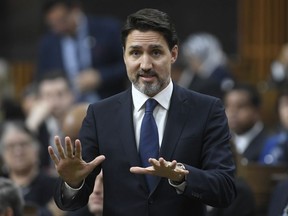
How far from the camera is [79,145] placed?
461cm

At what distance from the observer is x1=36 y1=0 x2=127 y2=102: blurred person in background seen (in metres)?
9.76

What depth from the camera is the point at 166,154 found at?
189 inches

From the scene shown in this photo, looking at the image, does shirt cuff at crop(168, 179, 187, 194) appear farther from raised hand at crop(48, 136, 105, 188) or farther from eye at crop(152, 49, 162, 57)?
eye at crop(152, 49, 162, 57)

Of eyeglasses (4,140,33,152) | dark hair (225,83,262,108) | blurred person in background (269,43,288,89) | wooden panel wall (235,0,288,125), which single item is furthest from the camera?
wooden panel wall (235,0,288,125)

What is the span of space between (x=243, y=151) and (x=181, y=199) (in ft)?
13.6

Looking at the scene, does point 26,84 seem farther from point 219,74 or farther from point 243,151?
point 243,151

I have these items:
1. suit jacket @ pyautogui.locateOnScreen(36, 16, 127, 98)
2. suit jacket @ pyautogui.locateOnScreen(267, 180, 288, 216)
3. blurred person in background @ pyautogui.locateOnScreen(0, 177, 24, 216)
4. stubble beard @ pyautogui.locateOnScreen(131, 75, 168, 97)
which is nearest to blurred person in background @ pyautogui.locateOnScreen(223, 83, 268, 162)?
suit jacket @ pyautogui.locateOnScreen(36, 16, 127, 98)

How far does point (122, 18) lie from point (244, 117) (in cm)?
521

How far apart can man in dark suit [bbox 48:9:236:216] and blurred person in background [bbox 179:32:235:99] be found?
644 centimetres

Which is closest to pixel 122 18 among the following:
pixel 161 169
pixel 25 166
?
pixel 25 166

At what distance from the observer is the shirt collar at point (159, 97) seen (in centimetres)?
491

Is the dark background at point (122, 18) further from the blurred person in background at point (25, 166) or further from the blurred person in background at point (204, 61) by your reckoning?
the blurred person in background at point (25, 166)

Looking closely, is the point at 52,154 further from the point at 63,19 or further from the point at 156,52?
the point at 63,19

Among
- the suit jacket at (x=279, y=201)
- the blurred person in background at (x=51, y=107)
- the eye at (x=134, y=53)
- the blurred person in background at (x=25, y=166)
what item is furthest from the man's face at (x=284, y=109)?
the eye at (x=134, y=53)
